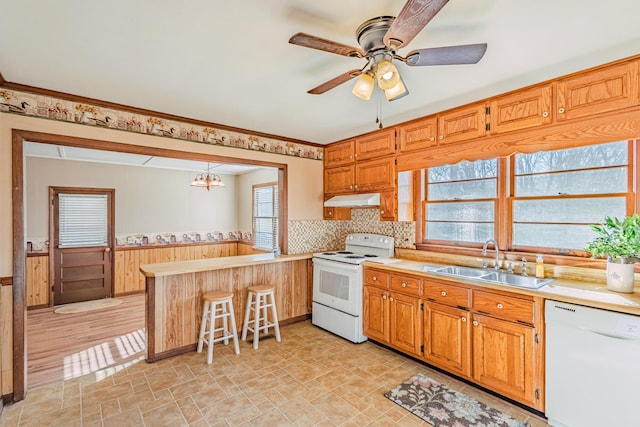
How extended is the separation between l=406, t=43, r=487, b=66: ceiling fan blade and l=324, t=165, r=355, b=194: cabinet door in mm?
2441

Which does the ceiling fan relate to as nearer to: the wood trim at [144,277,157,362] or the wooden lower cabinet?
the wooden lower cabinet

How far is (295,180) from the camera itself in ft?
14.1

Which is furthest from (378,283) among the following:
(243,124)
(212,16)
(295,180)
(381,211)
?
(212,16)

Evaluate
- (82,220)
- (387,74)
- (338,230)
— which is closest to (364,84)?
(387,74)

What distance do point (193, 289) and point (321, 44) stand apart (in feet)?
9.58

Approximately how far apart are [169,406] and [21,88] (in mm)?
2826

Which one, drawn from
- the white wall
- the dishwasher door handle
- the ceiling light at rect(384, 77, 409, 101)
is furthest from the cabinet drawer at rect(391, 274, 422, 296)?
the white wall

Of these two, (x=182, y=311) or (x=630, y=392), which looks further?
(x=182, y=311)

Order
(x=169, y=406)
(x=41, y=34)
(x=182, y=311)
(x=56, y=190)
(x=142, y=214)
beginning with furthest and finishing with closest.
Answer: (x=142, y=214) < (x=56, y=190) < (x=182, y=311) < (x=169, y=406) < (x=41, y=34)

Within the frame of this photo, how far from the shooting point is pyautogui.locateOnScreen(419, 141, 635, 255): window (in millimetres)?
2426

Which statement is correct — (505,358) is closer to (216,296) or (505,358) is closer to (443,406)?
(443,406)

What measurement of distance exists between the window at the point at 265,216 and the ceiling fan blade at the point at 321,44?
14.2 feet

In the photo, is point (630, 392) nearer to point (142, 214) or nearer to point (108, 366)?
point (108, 366)

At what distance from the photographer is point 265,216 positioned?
616cm
